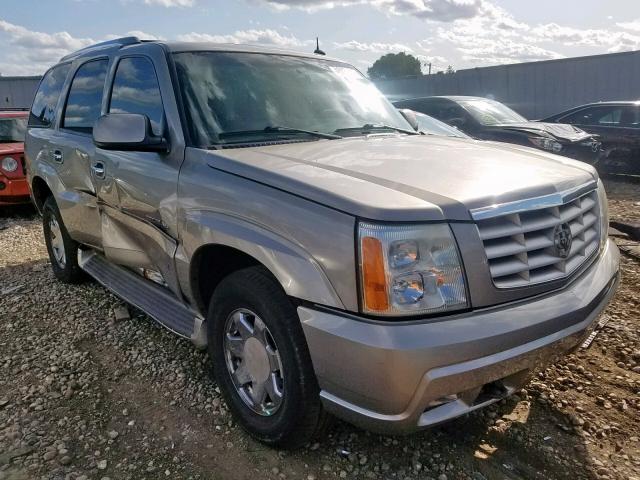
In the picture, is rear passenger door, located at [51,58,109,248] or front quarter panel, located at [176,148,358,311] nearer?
front quarter panel, located at [176,148,358,311]

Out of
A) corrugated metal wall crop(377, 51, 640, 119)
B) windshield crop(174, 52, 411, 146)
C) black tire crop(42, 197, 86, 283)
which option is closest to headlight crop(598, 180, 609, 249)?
windshield crop(174, 52, 411, 146)

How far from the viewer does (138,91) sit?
331 cm

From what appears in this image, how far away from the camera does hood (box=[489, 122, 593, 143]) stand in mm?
8984

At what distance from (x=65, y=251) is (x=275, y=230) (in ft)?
10.3

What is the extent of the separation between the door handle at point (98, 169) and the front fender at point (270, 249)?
1173 mm

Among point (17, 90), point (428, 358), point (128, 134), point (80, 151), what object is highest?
point (17, 90)

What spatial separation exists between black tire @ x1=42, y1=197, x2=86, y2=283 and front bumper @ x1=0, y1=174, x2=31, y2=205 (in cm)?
300

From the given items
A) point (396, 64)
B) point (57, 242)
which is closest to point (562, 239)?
point (57, 242)

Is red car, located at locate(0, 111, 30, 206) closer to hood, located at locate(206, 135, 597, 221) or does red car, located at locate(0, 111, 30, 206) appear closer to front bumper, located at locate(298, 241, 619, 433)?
hood, located at locate(206, 135, 597, 221)

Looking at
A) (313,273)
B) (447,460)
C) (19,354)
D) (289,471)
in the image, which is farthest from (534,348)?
(19,354)

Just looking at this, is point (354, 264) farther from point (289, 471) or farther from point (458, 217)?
point (289, 471)

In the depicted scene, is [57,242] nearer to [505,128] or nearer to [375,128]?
[375,128]

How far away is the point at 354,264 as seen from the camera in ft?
6.45

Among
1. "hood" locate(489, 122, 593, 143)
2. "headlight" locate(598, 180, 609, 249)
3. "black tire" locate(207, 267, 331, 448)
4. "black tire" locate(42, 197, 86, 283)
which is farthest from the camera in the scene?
"hood" locate(489, 122, 593, 143)
